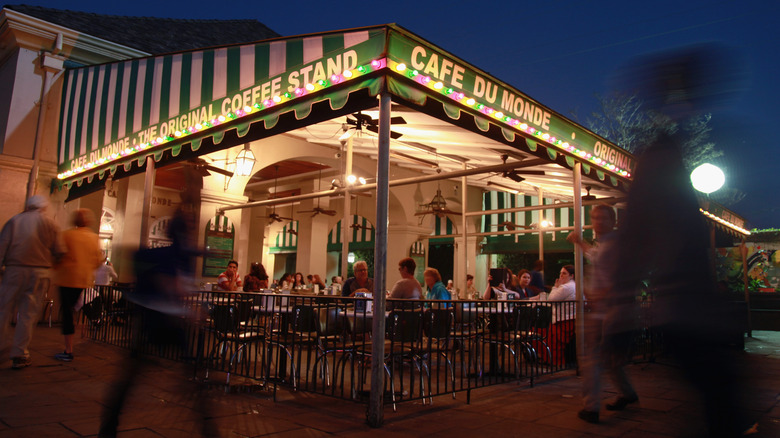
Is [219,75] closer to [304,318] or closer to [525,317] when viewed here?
[304,318]

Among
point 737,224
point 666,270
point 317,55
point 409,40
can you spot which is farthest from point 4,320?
point 737,224

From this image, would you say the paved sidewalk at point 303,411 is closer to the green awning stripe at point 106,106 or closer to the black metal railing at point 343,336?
the black metal railing at point 343,336

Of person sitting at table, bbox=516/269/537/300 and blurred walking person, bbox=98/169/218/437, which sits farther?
person sitting at table, bbox=516/269/537/300

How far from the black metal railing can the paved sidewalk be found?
0.18 meters

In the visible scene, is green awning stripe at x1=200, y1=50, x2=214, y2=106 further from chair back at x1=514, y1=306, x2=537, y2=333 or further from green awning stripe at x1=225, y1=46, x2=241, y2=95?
chair back at x1=514, y1=306, x2=537, y2=333

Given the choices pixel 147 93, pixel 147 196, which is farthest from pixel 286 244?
pixel 147 196

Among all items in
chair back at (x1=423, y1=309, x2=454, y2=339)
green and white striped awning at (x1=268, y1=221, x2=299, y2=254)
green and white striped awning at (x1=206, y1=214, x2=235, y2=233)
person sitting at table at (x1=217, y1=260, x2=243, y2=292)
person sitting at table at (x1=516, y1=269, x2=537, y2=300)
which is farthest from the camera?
green and white striped awning at (x1=268, y1=221, x2=299, y2=254)

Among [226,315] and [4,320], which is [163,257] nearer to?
[226,315]

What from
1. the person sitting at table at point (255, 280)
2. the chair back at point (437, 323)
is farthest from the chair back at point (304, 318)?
the person sitting at table at point (255, 280)

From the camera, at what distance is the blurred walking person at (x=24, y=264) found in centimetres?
464

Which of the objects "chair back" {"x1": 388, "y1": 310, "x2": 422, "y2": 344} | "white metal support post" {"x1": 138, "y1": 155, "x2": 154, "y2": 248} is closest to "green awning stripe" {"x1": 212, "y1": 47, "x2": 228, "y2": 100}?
"white metal support post" {"x1": 138, "y1": 155, "x2": 154, "y2": 248}

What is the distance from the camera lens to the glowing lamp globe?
26.5ft

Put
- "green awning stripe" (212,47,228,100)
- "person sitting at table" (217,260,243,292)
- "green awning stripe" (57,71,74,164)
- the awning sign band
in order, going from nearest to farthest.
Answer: the awning sign band → "green awning stripe" (212,47,228,100) → "person sitting at table" (217,260,243,292) → "green awning stripe" (57,71,74,164)

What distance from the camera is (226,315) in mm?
4699
